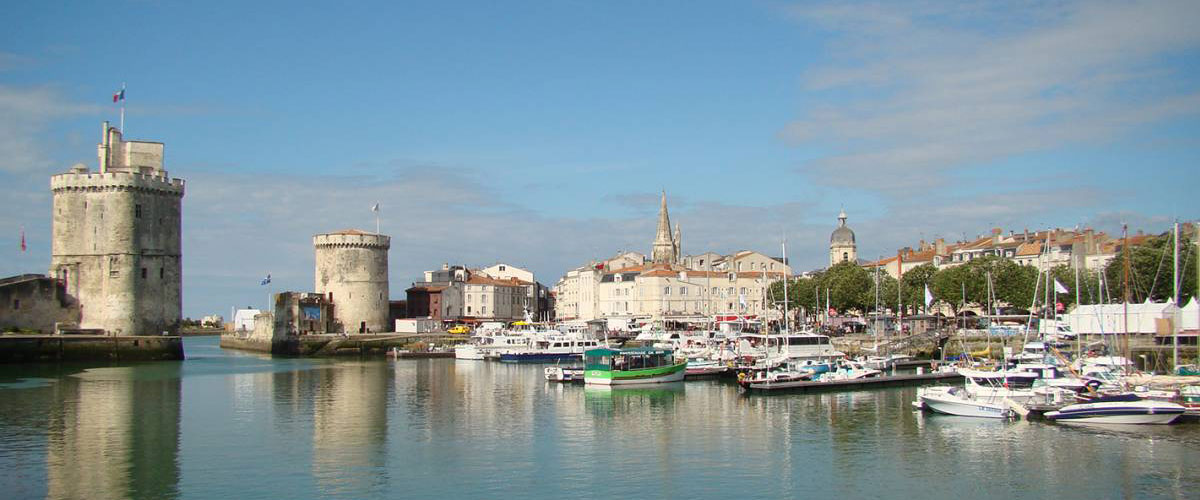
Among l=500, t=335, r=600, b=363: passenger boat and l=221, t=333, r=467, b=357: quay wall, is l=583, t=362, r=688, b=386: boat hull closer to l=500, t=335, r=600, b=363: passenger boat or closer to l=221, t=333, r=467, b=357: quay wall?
l=500, t=335, r=600, b=363: passenger boat

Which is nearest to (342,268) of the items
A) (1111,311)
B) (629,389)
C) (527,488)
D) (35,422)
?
(629,389)

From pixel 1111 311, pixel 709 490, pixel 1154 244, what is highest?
pixel 1154 244

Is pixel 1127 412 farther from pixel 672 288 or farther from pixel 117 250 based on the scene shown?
pixel 672 288

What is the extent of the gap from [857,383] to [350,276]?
160ft

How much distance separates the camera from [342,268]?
81.8 metres

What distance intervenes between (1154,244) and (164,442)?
182ft

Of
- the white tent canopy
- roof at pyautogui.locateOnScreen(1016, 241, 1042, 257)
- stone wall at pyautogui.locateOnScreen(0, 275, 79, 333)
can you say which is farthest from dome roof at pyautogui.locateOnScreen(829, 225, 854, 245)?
stone wall at pyautogui.locateOnScreen(0, 275, 79, 333)

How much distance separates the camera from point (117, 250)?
196 feet

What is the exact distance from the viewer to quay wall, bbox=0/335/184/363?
2140 inches

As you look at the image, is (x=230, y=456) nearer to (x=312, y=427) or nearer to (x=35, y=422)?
(x=312, y=427)

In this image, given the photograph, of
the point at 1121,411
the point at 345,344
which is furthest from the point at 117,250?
the point at 1121,411

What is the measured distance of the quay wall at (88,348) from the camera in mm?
54344

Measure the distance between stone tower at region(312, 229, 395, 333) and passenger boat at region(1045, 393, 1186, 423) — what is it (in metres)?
60.0

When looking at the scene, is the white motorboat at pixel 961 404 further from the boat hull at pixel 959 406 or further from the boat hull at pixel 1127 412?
the boat hull at pixel 1127 412
